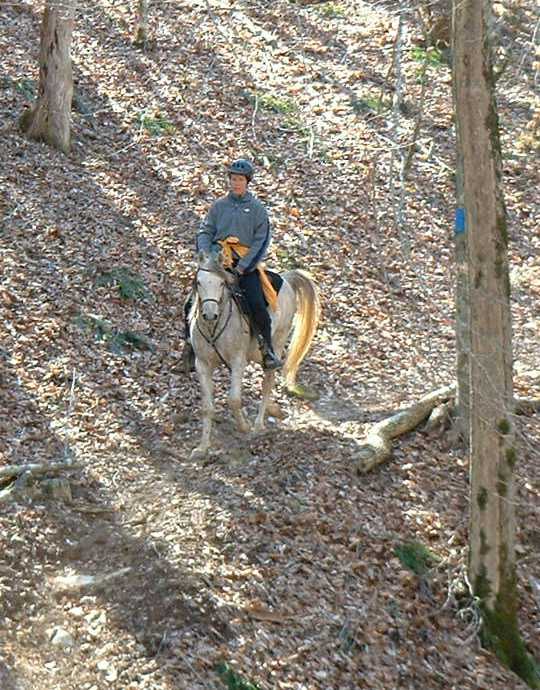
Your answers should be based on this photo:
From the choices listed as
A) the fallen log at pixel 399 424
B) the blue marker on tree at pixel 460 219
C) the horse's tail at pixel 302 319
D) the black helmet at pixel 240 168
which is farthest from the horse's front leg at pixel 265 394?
the blue marker on tree at pixel 460 219

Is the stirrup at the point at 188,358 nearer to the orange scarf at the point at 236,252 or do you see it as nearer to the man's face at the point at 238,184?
the orange scarf at the point at 236,252

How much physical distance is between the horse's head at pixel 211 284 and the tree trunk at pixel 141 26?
14.6 meters

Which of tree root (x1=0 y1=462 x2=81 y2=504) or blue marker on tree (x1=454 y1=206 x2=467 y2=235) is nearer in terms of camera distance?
tree root (x1=0 y1=462 x2=81 y2=504)

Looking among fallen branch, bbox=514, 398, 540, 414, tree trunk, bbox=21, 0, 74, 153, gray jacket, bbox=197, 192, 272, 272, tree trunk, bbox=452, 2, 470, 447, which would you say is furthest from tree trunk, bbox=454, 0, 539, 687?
tree trunk, bbox=21, 0, 74, 153

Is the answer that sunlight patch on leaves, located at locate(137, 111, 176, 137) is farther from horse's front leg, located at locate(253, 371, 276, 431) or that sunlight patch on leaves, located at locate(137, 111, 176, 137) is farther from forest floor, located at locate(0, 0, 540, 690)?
horse's front leg, located at locate(253, 371, 276, 431)

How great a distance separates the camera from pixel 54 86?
58.5ft

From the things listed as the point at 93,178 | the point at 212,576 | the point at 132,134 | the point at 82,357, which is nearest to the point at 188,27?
the point at 132,134

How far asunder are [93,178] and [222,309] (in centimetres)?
786

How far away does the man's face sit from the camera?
35.6ft

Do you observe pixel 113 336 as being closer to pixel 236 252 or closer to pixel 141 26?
pixel 236 252

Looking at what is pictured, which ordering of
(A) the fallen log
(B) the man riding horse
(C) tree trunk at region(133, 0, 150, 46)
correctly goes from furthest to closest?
(C) tree trunk at region(133, 0, 150, 46) < (B) the man riding horse < (A) the fallen log

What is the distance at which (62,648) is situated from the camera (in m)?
7.43

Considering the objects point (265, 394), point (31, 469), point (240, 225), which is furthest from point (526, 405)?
point (31, 469)

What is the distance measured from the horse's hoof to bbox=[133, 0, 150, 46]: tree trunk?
51.7 feet
